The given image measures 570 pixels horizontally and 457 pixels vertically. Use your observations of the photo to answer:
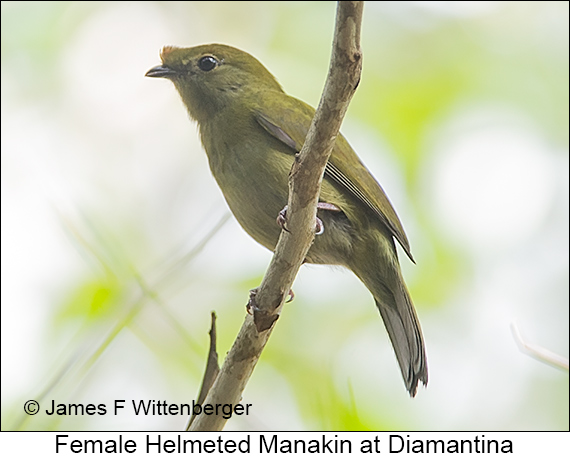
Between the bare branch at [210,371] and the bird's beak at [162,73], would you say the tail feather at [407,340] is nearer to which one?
the bare branch at [210,371]

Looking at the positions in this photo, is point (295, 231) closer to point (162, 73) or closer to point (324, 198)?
point (324, 198)

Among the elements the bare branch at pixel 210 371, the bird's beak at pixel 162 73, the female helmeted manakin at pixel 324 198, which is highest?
the bird's beak at pixel 162 73

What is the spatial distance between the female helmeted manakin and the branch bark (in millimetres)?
565

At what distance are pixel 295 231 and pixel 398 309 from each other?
111 centimetres

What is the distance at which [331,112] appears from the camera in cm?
233

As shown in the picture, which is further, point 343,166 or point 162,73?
point 162,73

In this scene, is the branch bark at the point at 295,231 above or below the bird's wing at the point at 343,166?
below

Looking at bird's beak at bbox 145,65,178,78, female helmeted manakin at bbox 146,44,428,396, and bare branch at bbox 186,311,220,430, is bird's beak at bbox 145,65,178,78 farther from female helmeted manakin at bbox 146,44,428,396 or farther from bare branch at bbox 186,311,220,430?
bare branch at bbox 186,311,220,430

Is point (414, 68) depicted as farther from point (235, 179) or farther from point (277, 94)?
point (235, 179)

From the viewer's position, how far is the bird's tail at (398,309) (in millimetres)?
3545

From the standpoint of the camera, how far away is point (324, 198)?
136 inches

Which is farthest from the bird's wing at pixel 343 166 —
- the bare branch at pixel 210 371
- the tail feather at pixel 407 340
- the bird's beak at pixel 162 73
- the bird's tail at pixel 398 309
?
the bare branch at pixel 210 371

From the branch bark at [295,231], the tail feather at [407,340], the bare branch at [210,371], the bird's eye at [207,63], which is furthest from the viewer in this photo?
the bird's eye at [207,63]

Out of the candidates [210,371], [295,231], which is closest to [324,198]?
[295,231]
